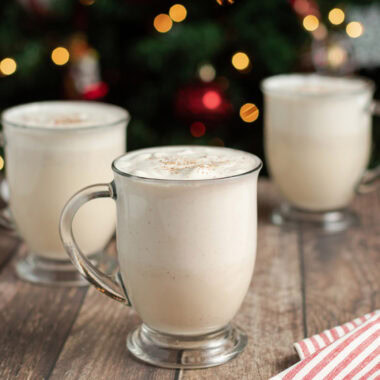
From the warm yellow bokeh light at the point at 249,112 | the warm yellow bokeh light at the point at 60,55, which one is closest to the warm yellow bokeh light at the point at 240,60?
the warm yellow bokeh light at the point at 249,112

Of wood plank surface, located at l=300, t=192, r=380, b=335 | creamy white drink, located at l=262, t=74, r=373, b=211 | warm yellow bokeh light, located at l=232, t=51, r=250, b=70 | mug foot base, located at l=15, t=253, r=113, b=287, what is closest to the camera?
wood plank surface, located at l=300, t=192, r=380, b=335

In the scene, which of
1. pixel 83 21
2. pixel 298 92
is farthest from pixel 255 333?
pixel 83 21

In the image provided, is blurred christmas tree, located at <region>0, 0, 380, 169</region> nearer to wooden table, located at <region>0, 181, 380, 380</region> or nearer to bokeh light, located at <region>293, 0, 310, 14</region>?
bokeh light, located at <region>293, 0, 310, 14</region>

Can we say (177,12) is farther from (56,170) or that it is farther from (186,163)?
(186,163)

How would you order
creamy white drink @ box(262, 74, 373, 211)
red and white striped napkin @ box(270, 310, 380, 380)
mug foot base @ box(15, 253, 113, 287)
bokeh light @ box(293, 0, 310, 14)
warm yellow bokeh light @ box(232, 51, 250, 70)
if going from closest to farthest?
1. red and white striped napkin @ box(270, 310, 380, 380)
2. mug foot base @ box(15, 253, 113, 287)
3. creamy white drink @ box(262, 74, 373, 211)
4. bokeh light @ box(293, 0, 310, 14)
5. warm yellow bokeh light @ box(232, 51, 250, 70)

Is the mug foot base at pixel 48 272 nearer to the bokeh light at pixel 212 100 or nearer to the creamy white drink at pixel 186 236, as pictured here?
the creamy white drink at pixel 186 236

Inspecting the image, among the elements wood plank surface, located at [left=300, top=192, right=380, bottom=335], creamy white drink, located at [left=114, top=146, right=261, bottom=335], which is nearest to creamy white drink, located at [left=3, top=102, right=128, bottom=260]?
creamy white drink, located at [left=114, top=146, right=261, bottom=335]

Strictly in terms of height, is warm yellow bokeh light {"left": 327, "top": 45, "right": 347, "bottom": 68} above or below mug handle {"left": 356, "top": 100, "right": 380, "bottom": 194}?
above
